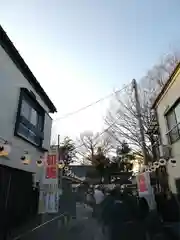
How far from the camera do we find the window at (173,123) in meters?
10.6

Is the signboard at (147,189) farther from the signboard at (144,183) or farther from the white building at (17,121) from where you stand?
the white building at (17,121)

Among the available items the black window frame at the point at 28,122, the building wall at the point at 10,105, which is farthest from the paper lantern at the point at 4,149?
the black window frame at the point at 28,122

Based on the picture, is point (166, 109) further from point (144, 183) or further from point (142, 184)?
point (142, 184)

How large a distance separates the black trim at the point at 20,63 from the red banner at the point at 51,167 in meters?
3.42

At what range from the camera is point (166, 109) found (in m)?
11.8

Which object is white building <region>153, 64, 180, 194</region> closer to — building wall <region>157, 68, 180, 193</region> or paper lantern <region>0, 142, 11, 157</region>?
building wall <region>157, 68, 180, 193</region>

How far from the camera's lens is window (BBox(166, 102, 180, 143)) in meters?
10.6

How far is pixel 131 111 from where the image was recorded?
71.6ft

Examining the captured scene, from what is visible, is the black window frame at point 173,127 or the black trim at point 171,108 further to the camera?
the black window frame at point 173,127

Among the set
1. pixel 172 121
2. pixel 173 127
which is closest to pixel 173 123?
pixel 172 121

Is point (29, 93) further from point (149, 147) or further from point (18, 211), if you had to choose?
point (149, 147)

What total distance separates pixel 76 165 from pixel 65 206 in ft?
113

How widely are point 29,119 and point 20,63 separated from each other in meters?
2.48

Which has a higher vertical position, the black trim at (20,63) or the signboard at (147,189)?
the black trim at (20,63)
